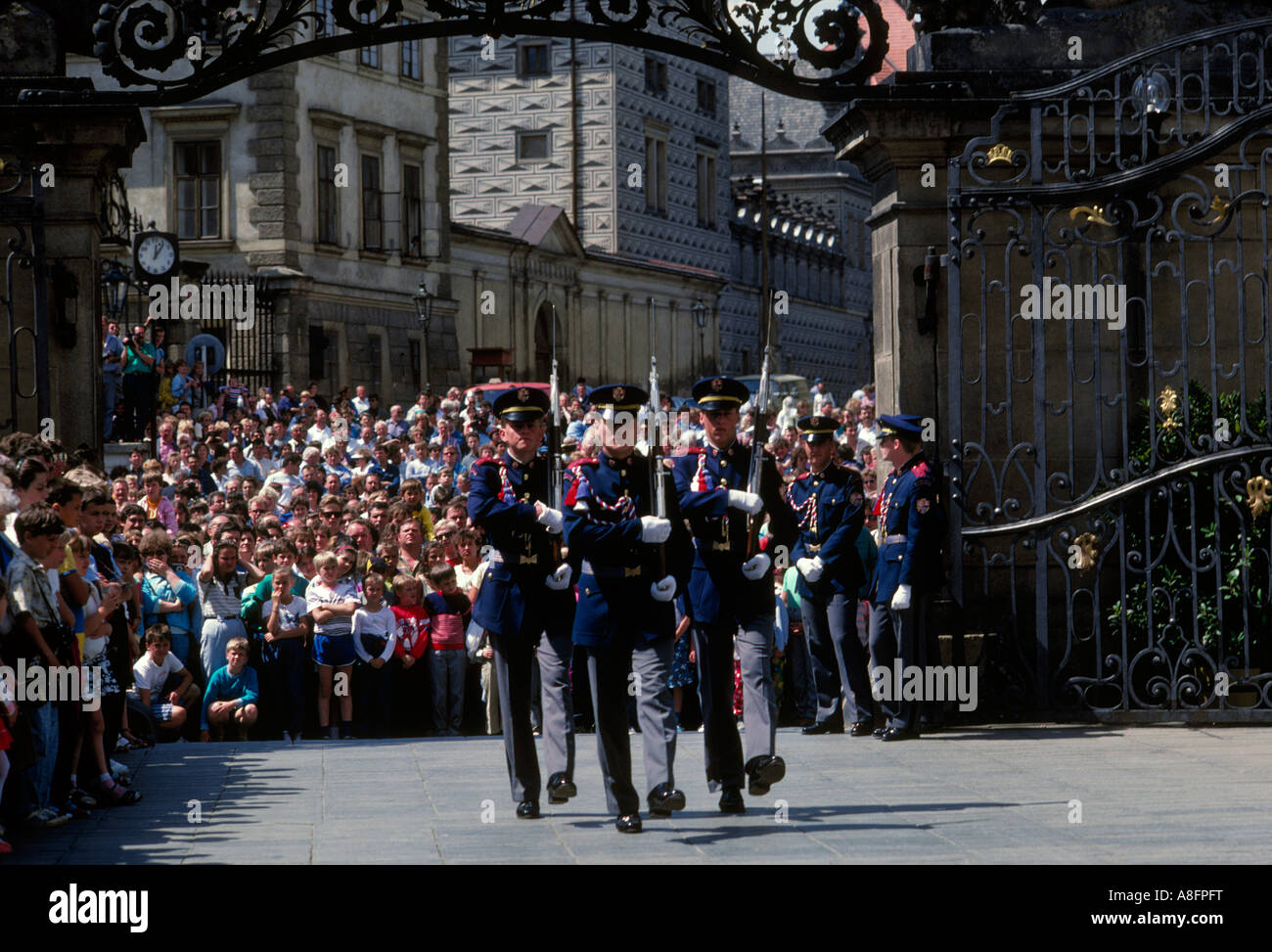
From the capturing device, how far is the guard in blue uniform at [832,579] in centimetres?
1343

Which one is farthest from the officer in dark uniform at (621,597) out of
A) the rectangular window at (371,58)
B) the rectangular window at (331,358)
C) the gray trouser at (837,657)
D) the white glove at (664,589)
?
the rectangular window at (371,58)

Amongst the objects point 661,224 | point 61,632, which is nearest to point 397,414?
point 61,632

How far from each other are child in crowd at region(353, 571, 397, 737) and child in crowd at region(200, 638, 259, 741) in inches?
32.3

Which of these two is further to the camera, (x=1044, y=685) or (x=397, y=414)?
(x=397, y=414)

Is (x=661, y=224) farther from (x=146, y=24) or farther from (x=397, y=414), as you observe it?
(x=146, y=24)

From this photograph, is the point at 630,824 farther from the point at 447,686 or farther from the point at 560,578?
the point at 447,686

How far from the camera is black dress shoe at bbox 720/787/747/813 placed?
10.2 m

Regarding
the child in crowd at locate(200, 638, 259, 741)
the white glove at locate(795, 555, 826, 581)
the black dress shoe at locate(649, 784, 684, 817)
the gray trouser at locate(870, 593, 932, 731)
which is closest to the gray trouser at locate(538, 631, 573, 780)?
the black dress shoe at locate(649, 784, 684, 817)

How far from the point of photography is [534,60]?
5709 cm

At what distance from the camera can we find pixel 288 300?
41.5 m

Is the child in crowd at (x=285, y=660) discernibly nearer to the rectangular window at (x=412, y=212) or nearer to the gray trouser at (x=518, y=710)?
the gray trouser at (x=518, y=710)

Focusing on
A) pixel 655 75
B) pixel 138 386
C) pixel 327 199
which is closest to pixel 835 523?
pixel 138 386

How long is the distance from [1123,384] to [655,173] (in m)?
48.7

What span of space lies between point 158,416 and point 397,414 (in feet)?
13.7
